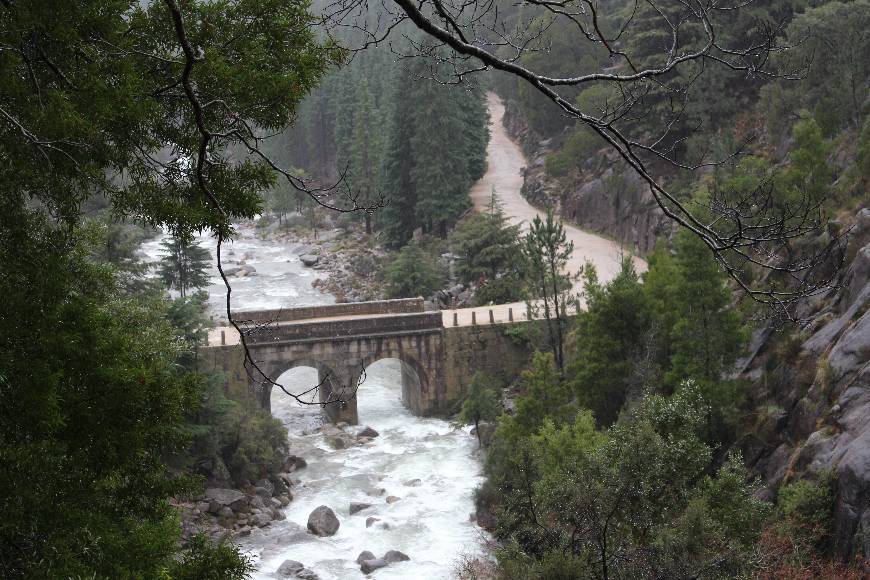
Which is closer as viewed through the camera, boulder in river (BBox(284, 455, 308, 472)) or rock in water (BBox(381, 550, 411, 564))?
rock in water (BBox(381, 550, 411, 564))

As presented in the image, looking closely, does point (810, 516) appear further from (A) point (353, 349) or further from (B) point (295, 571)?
(A) point (353, 349)

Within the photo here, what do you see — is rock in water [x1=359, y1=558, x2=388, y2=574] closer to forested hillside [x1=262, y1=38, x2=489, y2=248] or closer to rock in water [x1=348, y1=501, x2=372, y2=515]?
rock in water [x1=348, y1=501, x2=372, y2=515]

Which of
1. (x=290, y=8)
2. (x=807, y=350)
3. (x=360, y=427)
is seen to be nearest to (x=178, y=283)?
(x=360, y=427)

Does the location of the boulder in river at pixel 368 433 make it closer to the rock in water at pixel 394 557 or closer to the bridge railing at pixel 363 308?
the bridge railing at pixel 363 308

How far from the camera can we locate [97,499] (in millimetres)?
6812

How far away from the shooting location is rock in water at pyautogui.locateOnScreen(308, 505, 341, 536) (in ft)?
69.3

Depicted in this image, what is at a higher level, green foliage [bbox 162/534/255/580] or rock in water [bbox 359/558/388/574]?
green foliage [bbox 162/534/255/580]

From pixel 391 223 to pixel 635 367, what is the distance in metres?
25.2

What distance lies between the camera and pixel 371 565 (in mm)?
19016

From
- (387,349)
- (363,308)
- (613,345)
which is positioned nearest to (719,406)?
(613,345)

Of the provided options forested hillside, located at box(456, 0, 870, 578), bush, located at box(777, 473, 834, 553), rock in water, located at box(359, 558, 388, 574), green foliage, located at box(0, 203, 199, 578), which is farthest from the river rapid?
green foliage, located at box(0, 203, 199, 578)

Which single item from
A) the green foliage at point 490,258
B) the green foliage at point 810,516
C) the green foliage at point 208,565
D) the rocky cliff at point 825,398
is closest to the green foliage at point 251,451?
the green foliage at point 490,258

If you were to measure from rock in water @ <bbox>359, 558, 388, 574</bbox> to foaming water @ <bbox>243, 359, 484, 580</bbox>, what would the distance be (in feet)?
0.45

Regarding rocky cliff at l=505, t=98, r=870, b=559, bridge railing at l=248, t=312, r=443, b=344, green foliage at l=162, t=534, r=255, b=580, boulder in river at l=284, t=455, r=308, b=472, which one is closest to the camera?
green foliage at l=162, t=534, r=255, b=580
